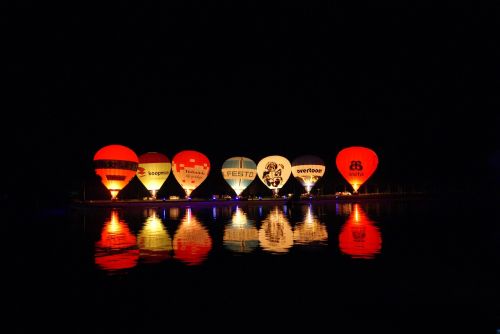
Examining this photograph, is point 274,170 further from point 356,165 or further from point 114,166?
point 114,166

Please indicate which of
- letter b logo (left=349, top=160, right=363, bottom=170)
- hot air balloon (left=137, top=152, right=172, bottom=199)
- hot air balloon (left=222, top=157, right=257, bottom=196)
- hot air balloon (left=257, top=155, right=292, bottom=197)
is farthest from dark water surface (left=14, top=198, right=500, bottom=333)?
hot air balloon (left=257, top=155, right=292, bottom=197)

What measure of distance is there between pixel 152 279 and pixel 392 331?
138 inches

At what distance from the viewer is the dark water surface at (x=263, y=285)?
471 cm

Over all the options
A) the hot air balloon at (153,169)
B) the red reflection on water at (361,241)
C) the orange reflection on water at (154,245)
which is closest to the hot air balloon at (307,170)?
the hot air balloon at (153,169)

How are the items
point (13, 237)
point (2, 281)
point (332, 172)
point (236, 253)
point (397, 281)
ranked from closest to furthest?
point (397, 281)
point (2, 281)
point (236, 253)
point (13, 237)
point (332, 172)

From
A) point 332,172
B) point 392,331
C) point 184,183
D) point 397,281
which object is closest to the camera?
point 392,331

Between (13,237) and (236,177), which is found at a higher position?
(236,177)

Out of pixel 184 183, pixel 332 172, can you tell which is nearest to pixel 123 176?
pixel 184 183

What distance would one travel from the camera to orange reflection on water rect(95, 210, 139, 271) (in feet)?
25.5

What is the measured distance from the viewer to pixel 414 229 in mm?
12789

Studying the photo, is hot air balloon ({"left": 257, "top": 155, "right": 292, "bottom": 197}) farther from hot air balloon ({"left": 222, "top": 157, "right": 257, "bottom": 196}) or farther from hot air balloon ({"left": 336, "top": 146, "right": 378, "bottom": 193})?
hot air balloon ({"left": 336, "top": 146, "right": 378, "bottom": 193})

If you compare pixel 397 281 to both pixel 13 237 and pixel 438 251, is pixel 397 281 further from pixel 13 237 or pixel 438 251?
pixel 13 237

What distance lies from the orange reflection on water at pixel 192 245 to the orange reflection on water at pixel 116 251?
875 mm

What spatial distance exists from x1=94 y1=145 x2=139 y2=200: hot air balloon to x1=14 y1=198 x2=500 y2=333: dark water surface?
76.1 feet
